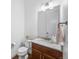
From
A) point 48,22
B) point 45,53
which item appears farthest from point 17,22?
point 45,53

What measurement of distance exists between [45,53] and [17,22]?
7.42ft

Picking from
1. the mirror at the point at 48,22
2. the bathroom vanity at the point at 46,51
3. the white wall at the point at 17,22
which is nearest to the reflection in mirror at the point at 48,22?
the mirror at the point at 48,22

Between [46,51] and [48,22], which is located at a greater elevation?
[48,22]

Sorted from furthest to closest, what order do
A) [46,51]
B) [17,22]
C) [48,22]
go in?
[17,22]
[48,22]
[46,51]

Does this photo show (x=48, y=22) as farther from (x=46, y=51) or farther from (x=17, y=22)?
(x=17, y=22)

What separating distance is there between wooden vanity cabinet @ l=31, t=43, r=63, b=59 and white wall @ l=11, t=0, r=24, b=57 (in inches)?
55.1

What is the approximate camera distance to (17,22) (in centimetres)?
420

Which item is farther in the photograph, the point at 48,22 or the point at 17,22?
the point at 17,22

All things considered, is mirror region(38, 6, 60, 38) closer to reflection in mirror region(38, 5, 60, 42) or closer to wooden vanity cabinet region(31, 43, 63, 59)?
reflection in mirror region(38, 5, 60, 42)

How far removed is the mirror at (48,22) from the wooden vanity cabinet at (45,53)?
65 centimetres

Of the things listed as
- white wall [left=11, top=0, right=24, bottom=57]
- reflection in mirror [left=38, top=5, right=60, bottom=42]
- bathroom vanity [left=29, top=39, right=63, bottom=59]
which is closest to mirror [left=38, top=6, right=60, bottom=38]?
reflection in mirror [left=38, top=5, right=60, bottom=42]

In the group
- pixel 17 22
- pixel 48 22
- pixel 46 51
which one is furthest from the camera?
pixel 17 22

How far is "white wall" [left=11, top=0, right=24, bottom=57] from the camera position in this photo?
397 cm
